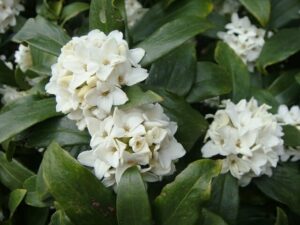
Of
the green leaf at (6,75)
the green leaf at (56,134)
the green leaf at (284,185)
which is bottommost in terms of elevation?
the green leaf at (284,185)

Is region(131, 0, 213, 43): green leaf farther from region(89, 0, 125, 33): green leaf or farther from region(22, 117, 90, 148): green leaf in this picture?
region(22, 117, 90, 148): green leaf

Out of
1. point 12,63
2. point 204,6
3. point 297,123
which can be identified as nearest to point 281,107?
point 297,123

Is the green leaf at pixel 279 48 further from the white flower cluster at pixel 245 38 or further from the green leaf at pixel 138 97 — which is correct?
the green leaf at pixel 138 97

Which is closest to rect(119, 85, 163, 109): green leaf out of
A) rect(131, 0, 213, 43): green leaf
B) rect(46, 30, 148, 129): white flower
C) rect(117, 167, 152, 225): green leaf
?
rect(46, 30, 148, 129): white flower

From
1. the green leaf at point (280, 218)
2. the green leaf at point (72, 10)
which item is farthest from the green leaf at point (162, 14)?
the green leaf at point (280, 218)

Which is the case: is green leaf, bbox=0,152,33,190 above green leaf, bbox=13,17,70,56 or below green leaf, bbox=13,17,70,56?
below

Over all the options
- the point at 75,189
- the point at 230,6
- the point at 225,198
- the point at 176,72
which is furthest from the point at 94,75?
the point at 230,6
